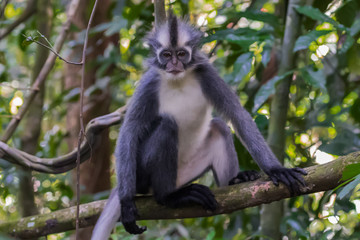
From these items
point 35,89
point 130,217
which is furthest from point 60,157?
point 130,217

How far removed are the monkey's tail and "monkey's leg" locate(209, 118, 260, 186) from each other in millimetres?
1044

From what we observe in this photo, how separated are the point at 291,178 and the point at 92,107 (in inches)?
173

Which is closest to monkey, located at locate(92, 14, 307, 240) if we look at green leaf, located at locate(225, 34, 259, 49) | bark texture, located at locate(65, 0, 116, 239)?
green leaf, located at locate(225, 34, 259, 49)

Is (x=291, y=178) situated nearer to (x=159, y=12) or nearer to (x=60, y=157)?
(x=159, y=12)

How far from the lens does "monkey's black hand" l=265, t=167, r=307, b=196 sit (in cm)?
309

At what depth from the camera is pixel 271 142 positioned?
452cm

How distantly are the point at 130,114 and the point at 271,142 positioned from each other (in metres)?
1.45

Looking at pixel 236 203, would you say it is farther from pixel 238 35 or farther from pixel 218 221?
pixel 218 221

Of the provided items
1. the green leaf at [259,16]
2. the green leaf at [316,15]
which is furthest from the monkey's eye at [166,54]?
the green leaf at [316,15]

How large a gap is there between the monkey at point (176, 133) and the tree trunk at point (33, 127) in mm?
1041

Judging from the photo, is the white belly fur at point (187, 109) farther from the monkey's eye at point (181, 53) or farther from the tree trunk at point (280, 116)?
the tree trunk at point (280, 116)

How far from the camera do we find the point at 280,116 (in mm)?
4582

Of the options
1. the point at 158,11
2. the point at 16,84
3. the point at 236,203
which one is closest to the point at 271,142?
the point at 236,203

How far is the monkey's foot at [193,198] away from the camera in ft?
11.3
